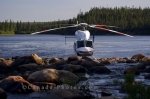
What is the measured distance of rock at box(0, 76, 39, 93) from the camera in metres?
21.4

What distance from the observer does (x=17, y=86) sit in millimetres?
21672

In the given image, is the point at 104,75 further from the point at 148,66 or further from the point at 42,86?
the point at 42,86

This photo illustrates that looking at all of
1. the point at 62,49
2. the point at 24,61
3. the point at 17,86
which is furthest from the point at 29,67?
the point at 62,49

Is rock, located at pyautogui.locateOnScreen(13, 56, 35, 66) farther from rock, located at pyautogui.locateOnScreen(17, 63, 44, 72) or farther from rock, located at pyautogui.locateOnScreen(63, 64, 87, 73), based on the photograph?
rock, located at pyautogui.locateOnScreen(63, 64, 87, 73)

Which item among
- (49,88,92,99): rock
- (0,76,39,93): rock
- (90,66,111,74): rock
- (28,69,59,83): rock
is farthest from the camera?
(90,66,111,74): rock

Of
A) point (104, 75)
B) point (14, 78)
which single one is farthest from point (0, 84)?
point (104, 75)

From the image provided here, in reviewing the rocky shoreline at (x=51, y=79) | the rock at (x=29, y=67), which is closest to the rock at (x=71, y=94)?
the rocky shoreline at (x=51, y=79)

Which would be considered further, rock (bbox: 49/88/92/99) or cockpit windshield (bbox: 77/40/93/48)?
cockpit windshield (bbox: 77/40/93/48)

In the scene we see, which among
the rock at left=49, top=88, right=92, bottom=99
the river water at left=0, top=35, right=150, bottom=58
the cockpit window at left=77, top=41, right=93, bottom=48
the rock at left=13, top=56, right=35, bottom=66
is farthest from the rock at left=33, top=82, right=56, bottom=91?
the river water at left=0, top=35, right=150, bottom=58

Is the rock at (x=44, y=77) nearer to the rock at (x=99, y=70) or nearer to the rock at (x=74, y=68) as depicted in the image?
the rock at (x=74, y=68)

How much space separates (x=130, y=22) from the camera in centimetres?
19012

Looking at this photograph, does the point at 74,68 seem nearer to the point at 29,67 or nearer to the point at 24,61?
the point at 29,67

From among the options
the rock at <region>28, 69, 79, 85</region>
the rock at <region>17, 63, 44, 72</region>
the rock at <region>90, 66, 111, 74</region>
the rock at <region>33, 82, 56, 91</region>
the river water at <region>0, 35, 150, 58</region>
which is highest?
the rock at <region>28, 69, 79, 85</region>

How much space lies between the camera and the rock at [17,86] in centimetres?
2136
